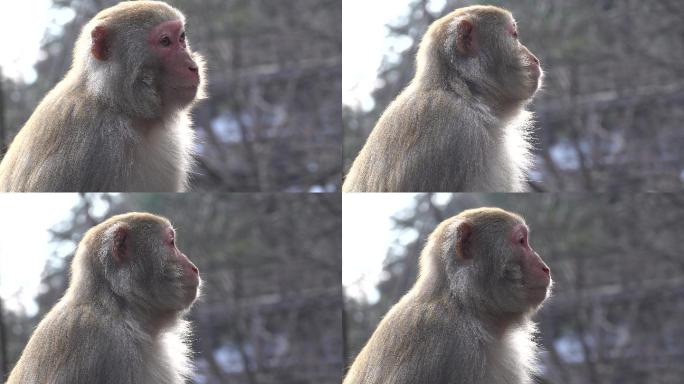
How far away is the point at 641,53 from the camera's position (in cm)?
767

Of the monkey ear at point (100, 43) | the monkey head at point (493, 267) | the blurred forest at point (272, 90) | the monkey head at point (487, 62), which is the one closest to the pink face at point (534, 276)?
the monkey head at point (493, 267)

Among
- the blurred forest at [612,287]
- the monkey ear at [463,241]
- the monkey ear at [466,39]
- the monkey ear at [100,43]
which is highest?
the monkey ear at [100,43]

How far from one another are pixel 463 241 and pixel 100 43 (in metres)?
1.84

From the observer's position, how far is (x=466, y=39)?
497cm

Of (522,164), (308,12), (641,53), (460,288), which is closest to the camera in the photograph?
(460,288)

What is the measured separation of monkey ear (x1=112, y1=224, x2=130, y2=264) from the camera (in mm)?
4613

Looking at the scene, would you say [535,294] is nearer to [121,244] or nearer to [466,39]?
[466,39]

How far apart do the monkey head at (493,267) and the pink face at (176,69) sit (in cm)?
135

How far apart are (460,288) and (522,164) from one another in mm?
863

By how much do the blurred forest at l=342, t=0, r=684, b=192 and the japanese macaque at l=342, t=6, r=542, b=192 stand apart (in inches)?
82.3

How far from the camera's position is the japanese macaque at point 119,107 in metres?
4.61

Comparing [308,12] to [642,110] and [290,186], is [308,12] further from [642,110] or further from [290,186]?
[642,110]

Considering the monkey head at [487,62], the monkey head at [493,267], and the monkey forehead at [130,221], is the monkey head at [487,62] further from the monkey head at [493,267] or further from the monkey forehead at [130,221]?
the monkey forehead at [130,221]

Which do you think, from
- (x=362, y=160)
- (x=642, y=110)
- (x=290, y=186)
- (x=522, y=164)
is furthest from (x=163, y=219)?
(x=642, y=110)
